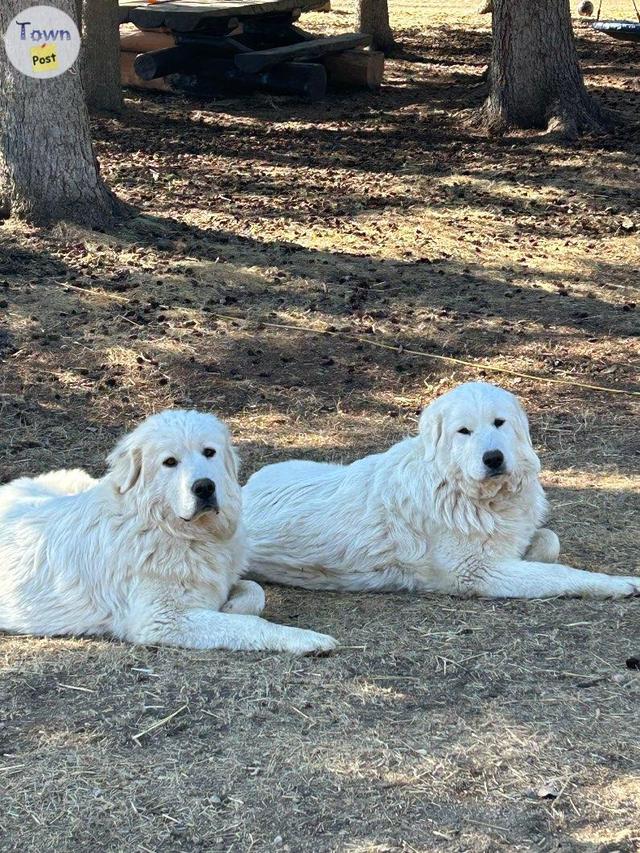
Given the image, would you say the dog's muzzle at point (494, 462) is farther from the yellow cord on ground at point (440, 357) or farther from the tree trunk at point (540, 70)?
the tree trunk at point (540, 70)

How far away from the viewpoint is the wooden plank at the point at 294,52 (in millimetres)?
18906

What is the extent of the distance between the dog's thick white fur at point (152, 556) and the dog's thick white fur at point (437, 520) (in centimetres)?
61

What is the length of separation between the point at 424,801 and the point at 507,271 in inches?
341

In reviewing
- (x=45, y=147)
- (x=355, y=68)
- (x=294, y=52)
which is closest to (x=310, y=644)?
(x=45, y=147)

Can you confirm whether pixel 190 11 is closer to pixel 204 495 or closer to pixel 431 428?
pixel 431 428

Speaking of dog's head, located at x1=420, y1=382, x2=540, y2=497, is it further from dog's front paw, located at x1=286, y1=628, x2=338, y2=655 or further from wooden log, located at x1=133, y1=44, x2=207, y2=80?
wooden log, located at x1=133, y1=44, x2=207, y2=80

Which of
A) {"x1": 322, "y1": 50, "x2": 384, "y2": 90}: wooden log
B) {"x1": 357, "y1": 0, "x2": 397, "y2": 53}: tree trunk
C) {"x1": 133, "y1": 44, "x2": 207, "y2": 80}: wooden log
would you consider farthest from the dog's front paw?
{"x1": 357, "y1": 0, "x2": 397, "y2": 53}: tree trunk

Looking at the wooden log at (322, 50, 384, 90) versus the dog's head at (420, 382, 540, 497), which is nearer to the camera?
the dog's head at (420, 382, 540, 497)

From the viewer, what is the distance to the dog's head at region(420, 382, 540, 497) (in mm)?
6129

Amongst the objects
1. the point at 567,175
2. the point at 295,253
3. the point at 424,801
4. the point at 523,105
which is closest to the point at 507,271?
the point at 295,253

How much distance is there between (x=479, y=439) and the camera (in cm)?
613

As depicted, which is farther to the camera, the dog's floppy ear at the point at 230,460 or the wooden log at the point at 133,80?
the wooden log at the point at 133,80

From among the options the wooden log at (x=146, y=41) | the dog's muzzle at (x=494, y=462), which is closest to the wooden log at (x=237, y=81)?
the wooden log at (x=146, y=41)

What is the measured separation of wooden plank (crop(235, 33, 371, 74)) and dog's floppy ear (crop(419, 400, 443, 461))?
13.8m
